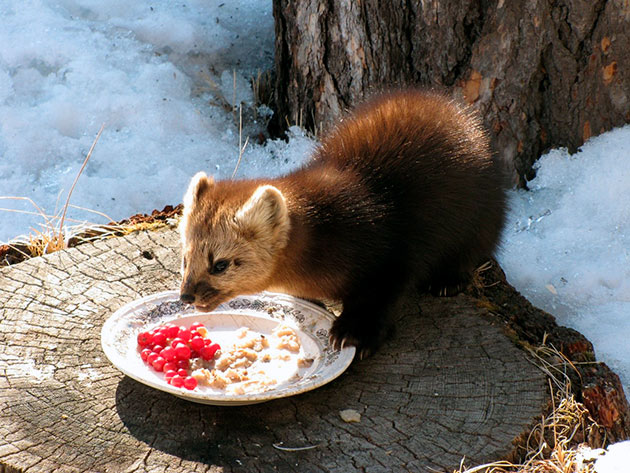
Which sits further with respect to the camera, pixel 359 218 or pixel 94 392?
pixel 359 218

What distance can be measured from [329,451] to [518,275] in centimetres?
231

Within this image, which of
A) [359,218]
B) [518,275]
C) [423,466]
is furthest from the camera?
[518,275]

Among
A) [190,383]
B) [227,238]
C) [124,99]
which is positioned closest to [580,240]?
[227,238]

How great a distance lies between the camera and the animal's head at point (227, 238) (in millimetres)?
3416

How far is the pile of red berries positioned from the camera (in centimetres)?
326

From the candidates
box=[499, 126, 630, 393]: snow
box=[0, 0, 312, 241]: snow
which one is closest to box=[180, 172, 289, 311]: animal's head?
box=[499, 126, 630, 393]: snow

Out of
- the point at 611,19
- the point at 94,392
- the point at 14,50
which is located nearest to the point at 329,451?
the point at 94,392

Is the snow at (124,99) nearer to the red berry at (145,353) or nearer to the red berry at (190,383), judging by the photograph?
the red berry at (145,353)

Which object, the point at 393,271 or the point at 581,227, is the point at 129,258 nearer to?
the point at 393,271

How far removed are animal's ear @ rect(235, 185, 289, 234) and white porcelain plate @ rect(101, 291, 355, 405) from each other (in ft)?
1.78

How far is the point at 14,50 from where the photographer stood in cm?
645

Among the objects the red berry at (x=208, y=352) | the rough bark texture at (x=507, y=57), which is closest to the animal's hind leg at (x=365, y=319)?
the red berry at (x=208, y=352)

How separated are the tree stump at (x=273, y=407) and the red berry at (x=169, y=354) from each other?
147 millimetres

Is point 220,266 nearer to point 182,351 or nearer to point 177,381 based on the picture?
point 182,351
